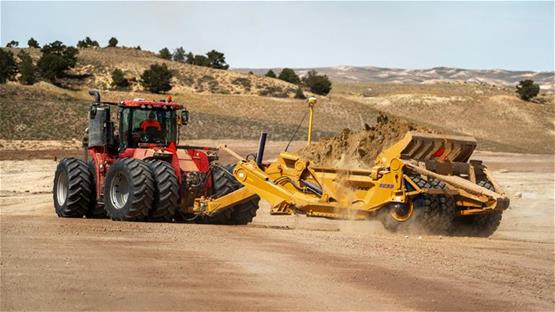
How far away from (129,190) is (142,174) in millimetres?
388

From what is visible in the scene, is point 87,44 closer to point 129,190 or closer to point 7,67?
point 7,67

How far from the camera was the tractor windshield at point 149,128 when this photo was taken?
18.2 metres

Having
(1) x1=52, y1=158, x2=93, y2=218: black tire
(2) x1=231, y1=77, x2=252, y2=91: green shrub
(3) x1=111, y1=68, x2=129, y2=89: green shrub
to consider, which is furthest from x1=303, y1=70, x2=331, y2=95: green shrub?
(1) x1=52, y1=158, x2=93, y2=218: black tire

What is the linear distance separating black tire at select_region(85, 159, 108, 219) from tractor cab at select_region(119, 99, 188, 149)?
0.84 meters

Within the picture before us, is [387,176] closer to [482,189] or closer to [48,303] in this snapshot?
[482,189]

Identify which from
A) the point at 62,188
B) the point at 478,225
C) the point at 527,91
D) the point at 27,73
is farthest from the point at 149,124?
the point at 527,91

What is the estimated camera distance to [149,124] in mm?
18328

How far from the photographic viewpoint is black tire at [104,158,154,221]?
16.5m

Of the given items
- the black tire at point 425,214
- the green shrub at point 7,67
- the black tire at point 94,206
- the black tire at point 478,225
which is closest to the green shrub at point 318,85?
the green shrub at point 7,67

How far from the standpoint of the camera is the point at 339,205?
50.4 feet

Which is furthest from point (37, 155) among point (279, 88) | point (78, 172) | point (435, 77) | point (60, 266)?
point (435, 77)

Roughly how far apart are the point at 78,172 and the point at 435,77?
607ft

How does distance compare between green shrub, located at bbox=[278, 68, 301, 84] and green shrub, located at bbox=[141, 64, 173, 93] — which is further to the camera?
Answer: green shrub, located at bbox=[278, 68, 301, 84]

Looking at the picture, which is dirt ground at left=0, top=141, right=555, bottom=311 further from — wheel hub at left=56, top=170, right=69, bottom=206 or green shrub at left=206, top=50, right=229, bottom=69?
green shrub at left=206, top=50, right=229, bottom=69
